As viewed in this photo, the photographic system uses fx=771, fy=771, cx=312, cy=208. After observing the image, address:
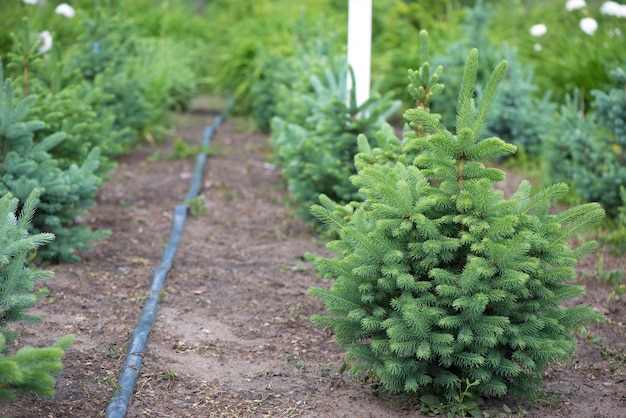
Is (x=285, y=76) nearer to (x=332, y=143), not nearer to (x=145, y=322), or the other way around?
(x=332, y=143)

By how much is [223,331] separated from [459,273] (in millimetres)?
1520

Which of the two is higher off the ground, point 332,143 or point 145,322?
point 332,143

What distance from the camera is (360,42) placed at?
5.70 meters

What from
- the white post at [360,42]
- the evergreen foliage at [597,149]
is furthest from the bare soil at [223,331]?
the white post at [360,42]

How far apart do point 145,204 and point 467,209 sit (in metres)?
4.12

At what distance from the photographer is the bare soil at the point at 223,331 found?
336 centimetres

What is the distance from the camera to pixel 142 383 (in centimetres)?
350

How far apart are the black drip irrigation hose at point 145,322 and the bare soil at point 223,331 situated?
0.16 feet

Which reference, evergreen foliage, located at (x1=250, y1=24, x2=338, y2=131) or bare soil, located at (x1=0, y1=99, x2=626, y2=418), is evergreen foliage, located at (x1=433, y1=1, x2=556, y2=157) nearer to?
evergreen foliage, located at (x1=250, y1=24, x2=338, y2=131)

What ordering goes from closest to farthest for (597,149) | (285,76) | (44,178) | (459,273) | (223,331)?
(459,273)
(223,331)
(44,178)
(597,149)
(285,76)

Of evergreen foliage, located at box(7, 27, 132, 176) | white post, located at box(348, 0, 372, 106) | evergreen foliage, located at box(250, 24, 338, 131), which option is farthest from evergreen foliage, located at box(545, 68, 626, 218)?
evergreen foliage, located at box(7, 27, 132, 176)

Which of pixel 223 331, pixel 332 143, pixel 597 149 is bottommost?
pixel 223 331

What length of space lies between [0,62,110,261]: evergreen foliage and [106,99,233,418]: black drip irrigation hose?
48cm

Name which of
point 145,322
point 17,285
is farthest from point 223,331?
point 17,285
